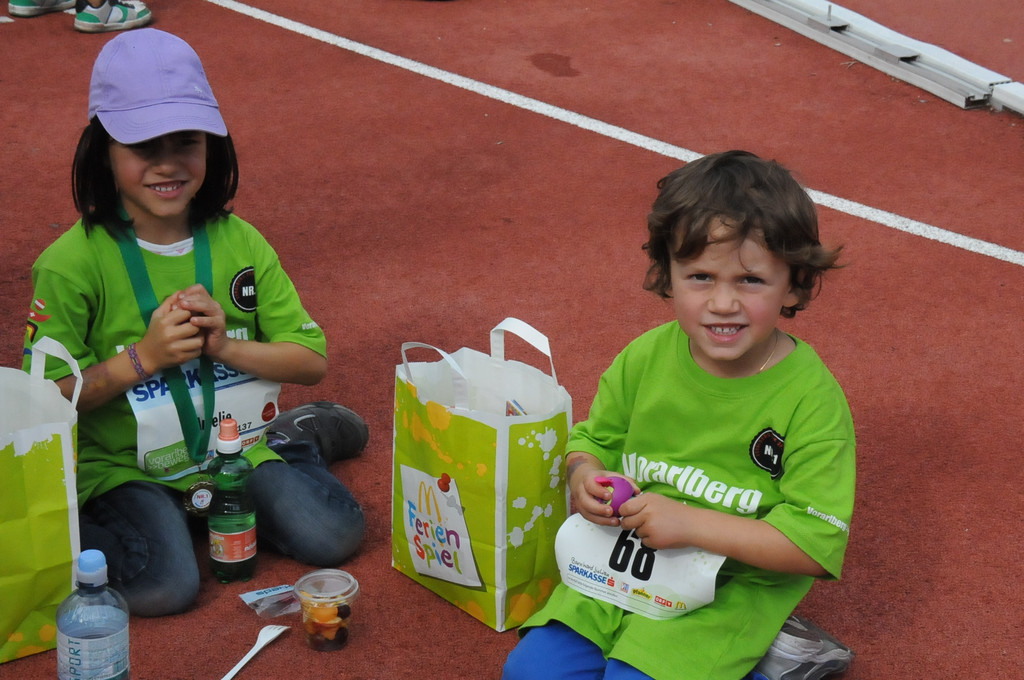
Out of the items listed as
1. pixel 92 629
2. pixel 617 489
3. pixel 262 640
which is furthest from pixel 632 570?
pixel 92 629

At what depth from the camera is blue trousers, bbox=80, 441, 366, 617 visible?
2977 millimetres

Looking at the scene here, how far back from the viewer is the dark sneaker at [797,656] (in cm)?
269

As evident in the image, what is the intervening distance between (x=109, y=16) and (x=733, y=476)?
19.3ft

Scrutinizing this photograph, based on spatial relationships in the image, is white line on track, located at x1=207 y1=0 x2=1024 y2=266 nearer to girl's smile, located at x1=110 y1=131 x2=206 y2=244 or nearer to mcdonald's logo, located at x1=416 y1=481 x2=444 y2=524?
mcdonald's logo, located at x1=416 y1=481 x2=444 y2=524

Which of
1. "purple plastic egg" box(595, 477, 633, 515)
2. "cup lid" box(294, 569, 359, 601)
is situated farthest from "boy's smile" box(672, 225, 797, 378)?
"cup lid" box(294, 569, 359, 601)

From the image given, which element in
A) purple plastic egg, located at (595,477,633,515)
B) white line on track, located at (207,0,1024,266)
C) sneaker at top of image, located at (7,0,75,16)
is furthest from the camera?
sneaker at top of image, located at (7,0,75,16)

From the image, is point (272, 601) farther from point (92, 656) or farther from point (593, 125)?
point (593, 125)

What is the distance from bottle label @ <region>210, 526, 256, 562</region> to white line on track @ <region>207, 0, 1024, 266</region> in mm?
2846

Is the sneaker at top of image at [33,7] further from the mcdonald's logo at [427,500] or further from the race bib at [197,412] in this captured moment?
the mcdonald's logo at [427,500]

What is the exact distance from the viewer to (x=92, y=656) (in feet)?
8.33

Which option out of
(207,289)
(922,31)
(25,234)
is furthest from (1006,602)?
(922,31)

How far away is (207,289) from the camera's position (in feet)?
10.3

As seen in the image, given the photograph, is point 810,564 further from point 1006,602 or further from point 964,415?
point 964,415

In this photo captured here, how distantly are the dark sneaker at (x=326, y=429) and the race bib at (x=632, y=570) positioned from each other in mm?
1050
